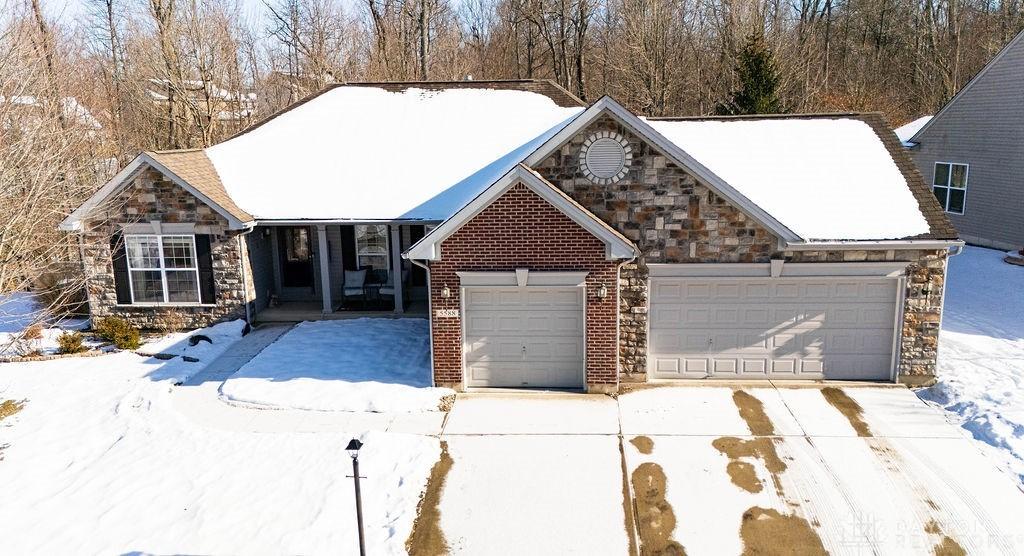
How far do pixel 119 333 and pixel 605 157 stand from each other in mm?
11388

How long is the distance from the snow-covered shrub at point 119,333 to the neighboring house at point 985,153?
2579 centimetres

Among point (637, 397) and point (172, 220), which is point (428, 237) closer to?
point (637, 397)

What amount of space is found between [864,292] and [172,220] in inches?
576

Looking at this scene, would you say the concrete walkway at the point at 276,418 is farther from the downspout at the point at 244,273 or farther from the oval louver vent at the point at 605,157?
the oval louver vent at the point at 605,157

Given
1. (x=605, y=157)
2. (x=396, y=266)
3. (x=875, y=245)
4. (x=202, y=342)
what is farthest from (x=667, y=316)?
(x=202, y=342)

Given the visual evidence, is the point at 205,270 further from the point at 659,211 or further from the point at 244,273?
the point at 659,211

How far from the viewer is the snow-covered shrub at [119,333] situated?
15.8 m

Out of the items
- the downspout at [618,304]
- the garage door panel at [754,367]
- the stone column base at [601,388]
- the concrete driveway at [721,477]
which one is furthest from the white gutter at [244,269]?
the garage door panel at [754,367]

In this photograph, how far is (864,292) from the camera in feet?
42.2

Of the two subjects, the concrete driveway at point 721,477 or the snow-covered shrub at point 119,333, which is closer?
the concrete driveway at point 721,477

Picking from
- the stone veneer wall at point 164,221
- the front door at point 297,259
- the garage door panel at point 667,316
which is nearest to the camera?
the garage door panel at point 667,316

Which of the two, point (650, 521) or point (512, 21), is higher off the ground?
point (512, 21)

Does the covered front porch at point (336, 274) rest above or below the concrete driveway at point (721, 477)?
above

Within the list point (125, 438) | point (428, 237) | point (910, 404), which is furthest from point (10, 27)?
point (910, 404)
